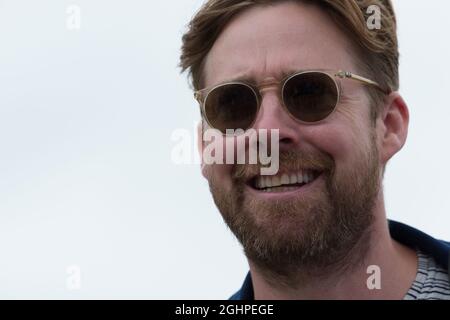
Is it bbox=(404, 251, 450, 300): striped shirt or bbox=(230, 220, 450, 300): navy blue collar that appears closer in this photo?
bbox=(404, 251, 450, 300): striped shirt

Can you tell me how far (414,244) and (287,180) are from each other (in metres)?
0.94

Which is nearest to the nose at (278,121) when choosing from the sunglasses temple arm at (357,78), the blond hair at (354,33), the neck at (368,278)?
the sunglasses temple arm at (357,78)

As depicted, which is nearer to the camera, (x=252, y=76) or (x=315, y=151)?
(x=315, y=151)

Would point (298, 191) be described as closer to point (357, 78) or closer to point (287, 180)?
point (287, 180)

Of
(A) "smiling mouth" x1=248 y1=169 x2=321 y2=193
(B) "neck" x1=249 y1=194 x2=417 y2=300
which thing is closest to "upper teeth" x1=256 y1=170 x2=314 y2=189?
→ (A) "smiling mouth" x1=248 y1=169 x2=321 y2=193

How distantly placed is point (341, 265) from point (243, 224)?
575mm

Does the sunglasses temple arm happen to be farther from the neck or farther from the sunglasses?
the neck

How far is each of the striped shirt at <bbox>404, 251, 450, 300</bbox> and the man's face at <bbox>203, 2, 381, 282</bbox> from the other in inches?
15.4

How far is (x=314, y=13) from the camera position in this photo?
3748 mm

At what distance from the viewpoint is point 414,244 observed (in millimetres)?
3902

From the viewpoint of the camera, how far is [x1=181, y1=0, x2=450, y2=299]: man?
3486mm

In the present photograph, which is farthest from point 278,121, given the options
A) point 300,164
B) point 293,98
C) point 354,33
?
point 354,33
